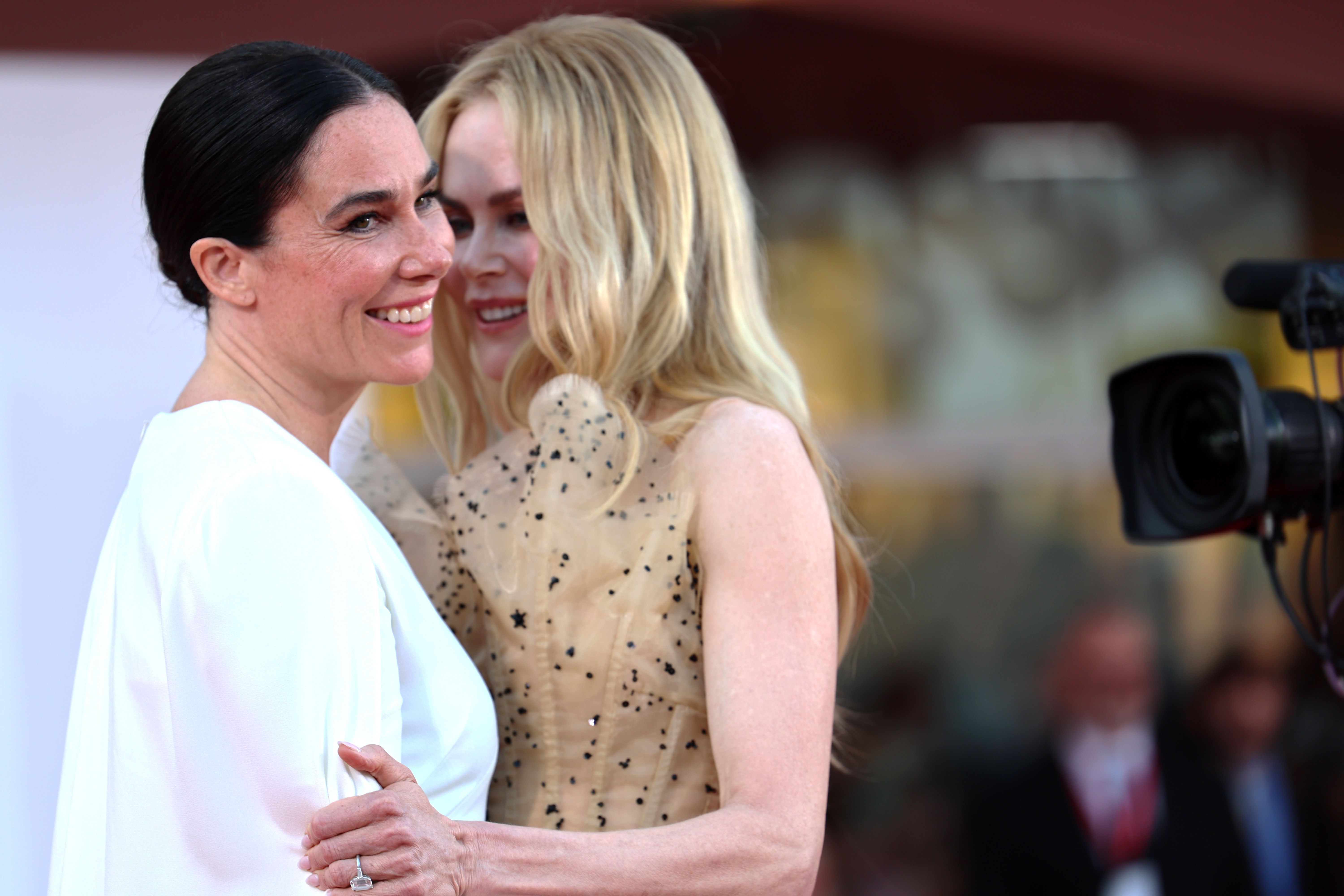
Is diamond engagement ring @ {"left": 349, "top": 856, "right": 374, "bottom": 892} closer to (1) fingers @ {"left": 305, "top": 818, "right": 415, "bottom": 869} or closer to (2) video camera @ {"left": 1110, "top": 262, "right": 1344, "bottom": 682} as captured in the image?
(1) fingers @ {"left": 305, "top": 818, "right": 415, "bottom": 869}

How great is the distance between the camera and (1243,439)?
1838mm

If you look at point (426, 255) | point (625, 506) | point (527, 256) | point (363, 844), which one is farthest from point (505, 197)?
point (363, 844)

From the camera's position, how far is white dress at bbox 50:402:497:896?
4.17ft

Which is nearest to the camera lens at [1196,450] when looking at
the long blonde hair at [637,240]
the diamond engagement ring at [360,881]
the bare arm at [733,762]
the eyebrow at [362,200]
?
the long blonde hair at [637,240]

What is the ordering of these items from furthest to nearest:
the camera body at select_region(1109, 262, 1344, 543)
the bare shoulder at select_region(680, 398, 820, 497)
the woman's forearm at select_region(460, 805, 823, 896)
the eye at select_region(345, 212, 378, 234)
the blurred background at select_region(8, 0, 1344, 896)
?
the blurred background at select_region(8, 0, 1344, 896) < the camera body at select_region(1109, 262, 1344, 543) < the bare shoulder at select_region(680, 398, 820, 497) < the eye at select_region(345, 212, 378, 234) < the woman's forearm at select_region(460, 805, 823, 896)

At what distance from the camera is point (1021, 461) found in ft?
15.0

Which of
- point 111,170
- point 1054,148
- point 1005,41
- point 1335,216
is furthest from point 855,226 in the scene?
point 111,170

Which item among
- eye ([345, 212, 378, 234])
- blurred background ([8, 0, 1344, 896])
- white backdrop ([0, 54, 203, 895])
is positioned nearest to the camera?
eye ([345, 212, 378, 234])

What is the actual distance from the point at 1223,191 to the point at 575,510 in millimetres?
3657

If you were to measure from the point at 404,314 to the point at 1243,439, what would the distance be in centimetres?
111

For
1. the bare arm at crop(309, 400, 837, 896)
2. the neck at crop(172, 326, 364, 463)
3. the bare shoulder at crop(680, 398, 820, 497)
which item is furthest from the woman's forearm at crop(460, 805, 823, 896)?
the neck at crop(172, 326, 364, 463)

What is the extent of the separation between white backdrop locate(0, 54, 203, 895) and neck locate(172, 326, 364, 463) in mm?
980

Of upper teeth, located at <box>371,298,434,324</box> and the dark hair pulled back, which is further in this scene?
upper teeth, located at <box>371,298,434,324</box>

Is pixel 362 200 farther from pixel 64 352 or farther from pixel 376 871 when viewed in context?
pixel 64 352
